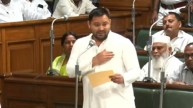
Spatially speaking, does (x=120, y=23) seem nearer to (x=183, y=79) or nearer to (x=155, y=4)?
(x=155, y=4)

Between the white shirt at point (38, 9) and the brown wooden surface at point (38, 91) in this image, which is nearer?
the brown wooden surface at point (38, 91)

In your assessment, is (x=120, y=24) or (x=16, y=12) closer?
(x=16, y=12)

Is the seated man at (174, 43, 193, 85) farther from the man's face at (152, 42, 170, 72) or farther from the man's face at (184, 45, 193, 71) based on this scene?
the man's face at (152, 42, 170, 72)

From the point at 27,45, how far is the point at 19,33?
0.18 metres

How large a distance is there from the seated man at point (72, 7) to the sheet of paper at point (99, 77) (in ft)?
13.6

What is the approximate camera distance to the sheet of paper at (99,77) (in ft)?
12.8

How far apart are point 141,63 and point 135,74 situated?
1.82 meters

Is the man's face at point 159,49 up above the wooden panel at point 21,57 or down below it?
above

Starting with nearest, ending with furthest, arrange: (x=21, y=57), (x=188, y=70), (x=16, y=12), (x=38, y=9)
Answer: (x=188, y=70)
(x=21, y=57)
(x=16, y=12)
(x=38, y=9)

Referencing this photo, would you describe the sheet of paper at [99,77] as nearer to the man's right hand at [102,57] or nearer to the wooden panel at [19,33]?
the man's right hand at [102,57]

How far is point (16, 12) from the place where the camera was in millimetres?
7391

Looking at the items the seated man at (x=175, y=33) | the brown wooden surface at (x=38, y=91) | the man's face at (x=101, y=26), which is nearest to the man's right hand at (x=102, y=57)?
the man's face at (x=101, y=26)

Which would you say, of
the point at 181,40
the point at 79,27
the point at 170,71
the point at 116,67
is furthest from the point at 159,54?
the point at 79,27

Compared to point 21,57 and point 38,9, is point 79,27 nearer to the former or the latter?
point 38,9
